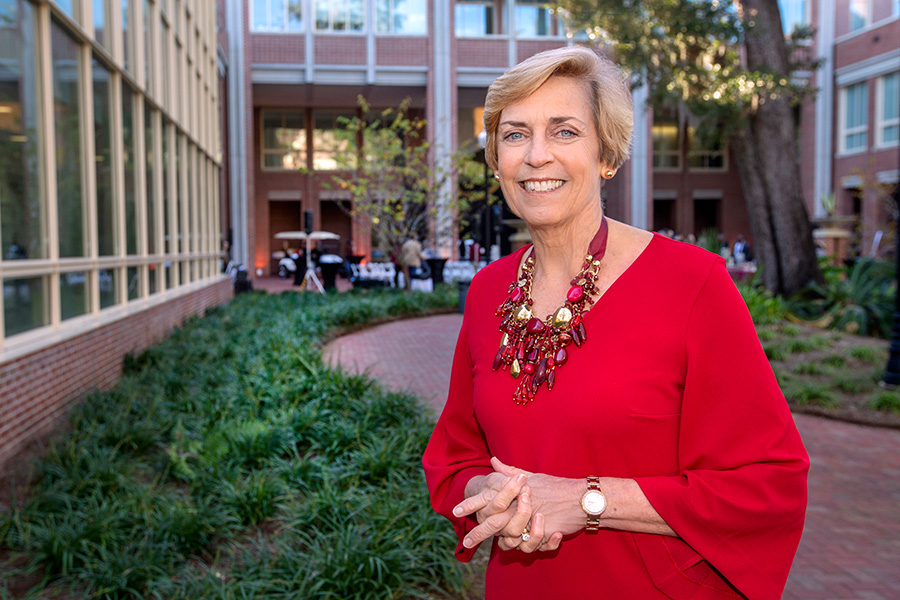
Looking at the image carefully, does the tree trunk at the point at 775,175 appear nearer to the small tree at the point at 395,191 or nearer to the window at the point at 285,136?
the small tree at the point at 395,191

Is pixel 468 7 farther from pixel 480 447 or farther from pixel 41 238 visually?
pixel 480 447

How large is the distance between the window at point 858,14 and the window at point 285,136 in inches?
969

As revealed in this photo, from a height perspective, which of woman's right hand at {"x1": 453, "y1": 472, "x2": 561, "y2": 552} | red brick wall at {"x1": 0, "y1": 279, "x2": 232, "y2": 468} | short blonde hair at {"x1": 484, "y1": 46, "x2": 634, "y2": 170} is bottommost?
red brick wall at {"x1": 0, "y1": 279, "x2": 232, "y2": 468}

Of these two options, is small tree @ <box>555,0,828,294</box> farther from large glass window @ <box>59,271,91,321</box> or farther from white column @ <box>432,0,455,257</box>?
white column @ <box>432,0,455,257</box>

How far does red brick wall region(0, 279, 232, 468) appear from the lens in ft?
20.4

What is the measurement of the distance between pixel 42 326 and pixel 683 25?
12165 millimetres

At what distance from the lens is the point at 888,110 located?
31484mm

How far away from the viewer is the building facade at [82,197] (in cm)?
666

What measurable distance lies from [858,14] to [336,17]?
21.8 meters

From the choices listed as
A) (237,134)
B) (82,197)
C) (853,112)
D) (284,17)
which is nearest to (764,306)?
(82,197)

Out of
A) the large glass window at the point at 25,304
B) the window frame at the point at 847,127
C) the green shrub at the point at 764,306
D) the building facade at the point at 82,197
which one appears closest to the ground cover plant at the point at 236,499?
the building facade at the point at 82,197

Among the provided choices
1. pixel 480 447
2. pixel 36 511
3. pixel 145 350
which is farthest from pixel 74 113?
pixel 480 447

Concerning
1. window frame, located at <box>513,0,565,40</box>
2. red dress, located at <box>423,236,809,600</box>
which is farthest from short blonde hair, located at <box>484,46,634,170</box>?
window frame, located at <box>513,0,565,40</box>

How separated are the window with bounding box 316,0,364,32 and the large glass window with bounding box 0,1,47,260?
2673 cm
